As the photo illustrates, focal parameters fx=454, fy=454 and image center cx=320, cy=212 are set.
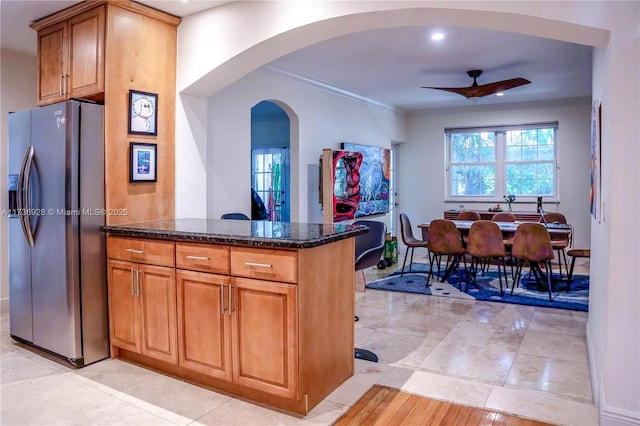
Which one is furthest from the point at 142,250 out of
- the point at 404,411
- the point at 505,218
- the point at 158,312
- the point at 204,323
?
the point at 505,218

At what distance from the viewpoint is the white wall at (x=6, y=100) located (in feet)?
14.3

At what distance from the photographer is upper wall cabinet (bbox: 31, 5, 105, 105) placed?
316 centimetres

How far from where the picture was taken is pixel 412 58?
16.4 feet

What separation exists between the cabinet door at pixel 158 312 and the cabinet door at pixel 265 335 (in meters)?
0.51

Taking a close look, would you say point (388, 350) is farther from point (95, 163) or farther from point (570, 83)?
point (570, 83)

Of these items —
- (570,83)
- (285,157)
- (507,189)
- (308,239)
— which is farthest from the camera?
(507,189)

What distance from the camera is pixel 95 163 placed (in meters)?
3.08

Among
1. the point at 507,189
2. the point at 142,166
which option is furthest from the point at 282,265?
the point at 507,189

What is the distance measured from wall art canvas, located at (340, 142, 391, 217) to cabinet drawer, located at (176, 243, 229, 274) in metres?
4.03

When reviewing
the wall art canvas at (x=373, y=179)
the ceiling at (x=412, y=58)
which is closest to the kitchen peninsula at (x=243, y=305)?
the ceiling at (x=412, y=58)

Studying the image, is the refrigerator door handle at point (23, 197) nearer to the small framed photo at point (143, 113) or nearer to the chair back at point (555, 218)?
the small framed photo at point (143, 113)

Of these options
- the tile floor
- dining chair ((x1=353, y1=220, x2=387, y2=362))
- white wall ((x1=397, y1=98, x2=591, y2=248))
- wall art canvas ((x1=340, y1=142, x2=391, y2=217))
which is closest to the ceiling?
white wall ((x1=397, y1=98, x2=591, y2=248))

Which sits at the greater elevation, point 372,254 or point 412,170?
point 412,170

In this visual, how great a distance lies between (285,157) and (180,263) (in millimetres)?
4360
